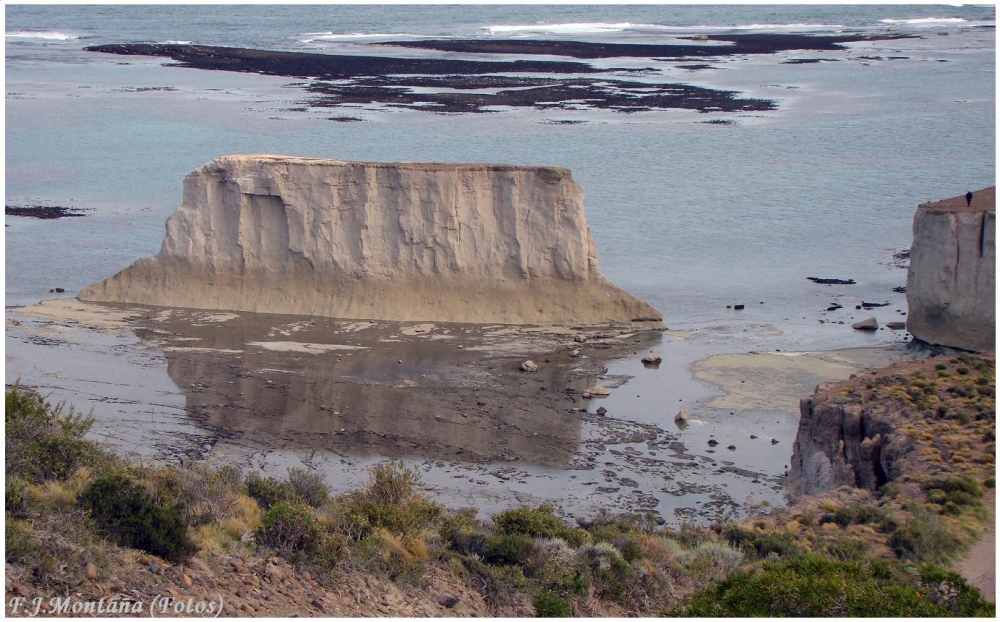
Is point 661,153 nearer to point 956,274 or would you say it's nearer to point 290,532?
point 956,274

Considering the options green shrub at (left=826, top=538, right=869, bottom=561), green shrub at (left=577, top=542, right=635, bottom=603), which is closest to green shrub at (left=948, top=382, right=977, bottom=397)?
green shrub at (left=826, top=538, right=869, bottom=561)

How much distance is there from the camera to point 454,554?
13766 millimetres

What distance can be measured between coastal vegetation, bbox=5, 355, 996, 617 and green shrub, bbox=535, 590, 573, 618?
23 millimetres

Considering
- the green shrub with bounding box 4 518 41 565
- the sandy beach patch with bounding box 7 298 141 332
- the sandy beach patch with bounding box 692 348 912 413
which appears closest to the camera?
the green shrub with bounding box 4 518 41 565

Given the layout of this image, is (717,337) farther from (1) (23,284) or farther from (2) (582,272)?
(1) (23,284)

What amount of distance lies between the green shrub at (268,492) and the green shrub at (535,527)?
2682 millimetres

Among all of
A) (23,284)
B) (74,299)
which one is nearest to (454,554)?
(74,299)

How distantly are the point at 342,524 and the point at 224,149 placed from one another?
1664 inches

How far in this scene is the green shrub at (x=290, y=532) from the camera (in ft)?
42.6

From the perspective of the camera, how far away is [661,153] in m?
55.7

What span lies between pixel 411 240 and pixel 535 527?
58.4 ft

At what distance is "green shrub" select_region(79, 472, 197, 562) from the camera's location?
12.4m

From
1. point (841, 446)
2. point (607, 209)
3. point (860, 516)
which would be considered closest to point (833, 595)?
point (860, 516)

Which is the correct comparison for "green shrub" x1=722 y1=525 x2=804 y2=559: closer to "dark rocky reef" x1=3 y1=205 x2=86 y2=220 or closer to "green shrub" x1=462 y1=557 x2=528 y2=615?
"green shrub" x1=462 y1=557 x2=528 y2=615
